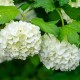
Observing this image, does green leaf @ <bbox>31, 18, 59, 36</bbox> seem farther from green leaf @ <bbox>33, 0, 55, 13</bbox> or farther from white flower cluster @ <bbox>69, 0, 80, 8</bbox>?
white flower cluster @ <bbox>69, 0, 80, 8</bbox>

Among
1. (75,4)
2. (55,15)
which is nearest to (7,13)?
(55,15)

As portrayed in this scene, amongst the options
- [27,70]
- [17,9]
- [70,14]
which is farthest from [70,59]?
[27,70]

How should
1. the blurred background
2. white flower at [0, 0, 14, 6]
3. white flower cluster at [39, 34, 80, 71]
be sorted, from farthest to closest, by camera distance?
the blurred background → white flower at [0, 0, 14, 6] → white flower cluster at [39, 34, 80, 71]

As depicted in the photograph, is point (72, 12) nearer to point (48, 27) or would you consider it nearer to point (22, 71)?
point (48, 27)

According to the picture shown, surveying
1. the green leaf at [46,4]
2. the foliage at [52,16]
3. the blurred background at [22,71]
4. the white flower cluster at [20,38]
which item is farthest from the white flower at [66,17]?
the blurred background at [22,71]

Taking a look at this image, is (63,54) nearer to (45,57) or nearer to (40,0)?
(45,57)

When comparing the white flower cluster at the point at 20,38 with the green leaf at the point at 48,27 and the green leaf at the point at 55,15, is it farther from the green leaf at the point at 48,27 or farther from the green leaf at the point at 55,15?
the green leaf at the point at 55,15

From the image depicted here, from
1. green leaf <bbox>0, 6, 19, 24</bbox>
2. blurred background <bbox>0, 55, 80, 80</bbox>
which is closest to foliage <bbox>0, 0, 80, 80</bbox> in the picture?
green leaf <bbox>0, 6, 19, 24</bbox>
